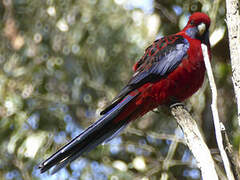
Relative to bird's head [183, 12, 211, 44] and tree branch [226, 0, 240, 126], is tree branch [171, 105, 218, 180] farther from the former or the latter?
bird's head [183, 12, 211, 44]

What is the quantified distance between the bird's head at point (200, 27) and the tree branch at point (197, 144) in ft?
2.53

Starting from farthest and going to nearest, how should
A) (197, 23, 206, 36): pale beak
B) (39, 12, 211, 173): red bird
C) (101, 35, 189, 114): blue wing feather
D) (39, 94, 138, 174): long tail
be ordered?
(197, 23, 206, 36): pale beak
(101, 35, 189, 114): blue wing feather
(39, 12, 211, 173): red bird
(39, 94, 138, 174): long tail

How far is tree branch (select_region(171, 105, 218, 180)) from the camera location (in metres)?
1.81

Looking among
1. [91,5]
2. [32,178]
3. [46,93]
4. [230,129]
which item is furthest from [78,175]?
[91,5]

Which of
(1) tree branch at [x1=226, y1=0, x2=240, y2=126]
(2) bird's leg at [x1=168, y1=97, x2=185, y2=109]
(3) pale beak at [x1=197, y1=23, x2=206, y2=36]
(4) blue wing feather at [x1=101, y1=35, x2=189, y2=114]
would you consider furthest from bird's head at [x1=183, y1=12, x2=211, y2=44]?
(1) tree branch at [x1=226, y1=0, x2=240, y2=126]

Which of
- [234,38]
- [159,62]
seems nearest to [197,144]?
[234,38]

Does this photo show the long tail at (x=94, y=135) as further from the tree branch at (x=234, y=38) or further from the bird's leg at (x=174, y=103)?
the tree branch at (x=234, y=38)

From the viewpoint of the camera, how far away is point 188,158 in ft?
11.9

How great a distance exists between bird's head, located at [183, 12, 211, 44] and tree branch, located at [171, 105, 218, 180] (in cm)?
77

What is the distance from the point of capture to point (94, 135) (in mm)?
2691

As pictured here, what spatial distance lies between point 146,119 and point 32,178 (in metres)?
1.27

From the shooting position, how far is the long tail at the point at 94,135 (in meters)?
2.50

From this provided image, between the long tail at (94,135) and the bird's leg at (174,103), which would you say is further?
the bird's leg at (174,103)

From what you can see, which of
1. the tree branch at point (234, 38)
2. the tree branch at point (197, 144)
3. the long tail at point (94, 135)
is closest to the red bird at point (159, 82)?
the long tail at point (94, 135)
